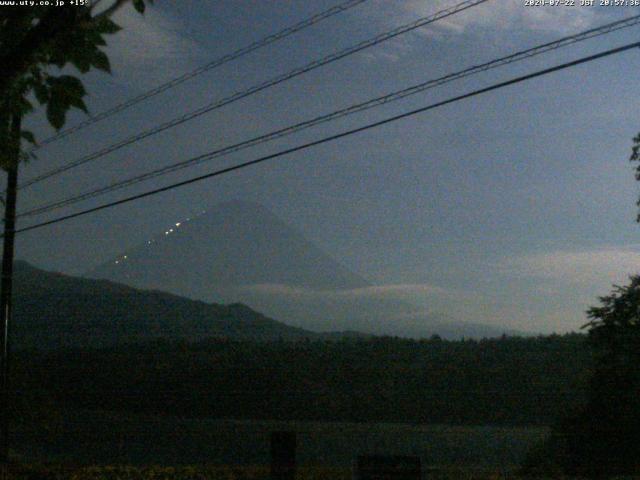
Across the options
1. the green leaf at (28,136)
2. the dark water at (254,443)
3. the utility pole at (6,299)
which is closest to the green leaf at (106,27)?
the green leaf at (28,136)

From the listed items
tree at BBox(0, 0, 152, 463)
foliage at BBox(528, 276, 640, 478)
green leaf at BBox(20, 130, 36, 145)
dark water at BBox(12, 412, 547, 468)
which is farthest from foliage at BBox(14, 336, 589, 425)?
tree at BBox(0, 0, 152, 463)

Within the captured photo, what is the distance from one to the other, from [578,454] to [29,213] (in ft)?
43.2

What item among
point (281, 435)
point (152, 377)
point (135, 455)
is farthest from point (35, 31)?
point (152, 377)

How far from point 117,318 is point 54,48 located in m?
46.7

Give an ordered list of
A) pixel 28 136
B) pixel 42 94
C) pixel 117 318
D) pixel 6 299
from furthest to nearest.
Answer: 1. pixel 117 318
2. pixel 6 299
3. pixel 28 136
4. pixel 42 94

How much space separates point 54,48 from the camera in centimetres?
484

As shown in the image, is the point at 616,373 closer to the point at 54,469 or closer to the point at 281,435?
the point at 281,435

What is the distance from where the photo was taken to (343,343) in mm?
30141

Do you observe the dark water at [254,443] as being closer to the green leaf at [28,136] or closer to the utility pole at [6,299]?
the utility pole at [6,299]

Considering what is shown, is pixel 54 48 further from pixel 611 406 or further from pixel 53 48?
pixel 611 406

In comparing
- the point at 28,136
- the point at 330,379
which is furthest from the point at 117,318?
the point at 28,136

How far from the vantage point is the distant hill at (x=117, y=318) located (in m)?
45.5

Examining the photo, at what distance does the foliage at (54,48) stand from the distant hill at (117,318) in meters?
39.0

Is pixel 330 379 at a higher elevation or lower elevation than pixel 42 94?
lower
